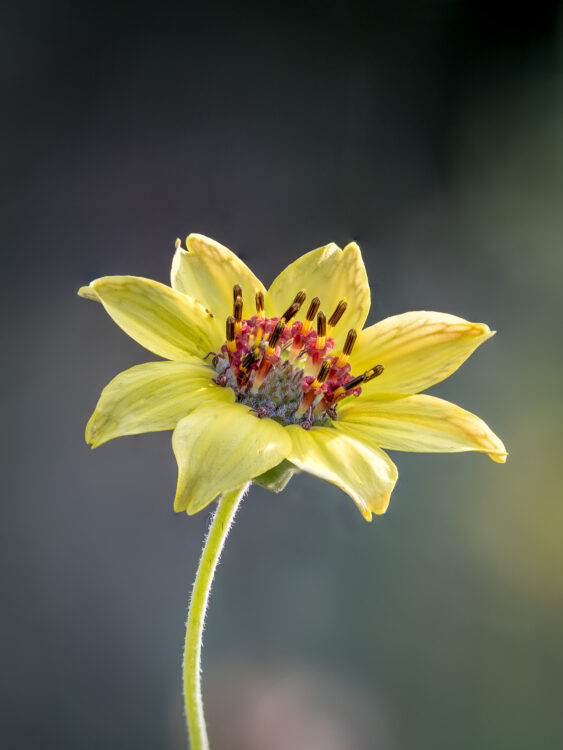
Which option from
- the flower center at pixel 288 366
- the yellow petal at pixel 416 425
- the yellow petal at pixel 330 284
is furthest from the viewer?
the yellow petal at pixel 330 284

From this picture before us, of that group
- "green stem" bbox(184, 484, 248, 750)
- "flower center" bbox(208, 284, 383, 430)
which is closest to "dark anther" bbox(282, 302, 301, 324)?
"flower center" bbox(208, 284, 383, 430)

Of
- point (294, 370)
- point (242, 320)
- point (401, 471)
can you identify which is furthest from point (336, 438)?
point (401, 471)

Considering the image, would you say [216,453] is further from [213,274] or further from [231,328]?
[213,274]

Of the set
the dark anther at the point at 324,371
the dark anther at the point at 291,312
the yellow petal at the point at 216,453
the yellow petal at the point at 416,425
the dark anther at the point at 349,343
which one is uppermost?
the dark anther at the point at 291,312

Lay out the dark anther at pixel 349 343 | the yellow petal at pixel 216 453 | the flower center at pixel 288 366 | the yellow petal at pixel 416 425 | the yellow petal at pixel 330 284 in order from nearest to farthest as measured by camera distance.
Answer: the yellow petal at pixel 216 453
the yellow petal at pixel 416 425
the flower center at pixel 288 366
the dark anther at pixel 349 343
the yellow petal at pixel 330 284

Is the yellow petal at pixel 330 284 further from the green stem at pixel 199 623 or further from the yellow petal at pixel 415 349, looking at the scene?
the green stem at pixel 199 623

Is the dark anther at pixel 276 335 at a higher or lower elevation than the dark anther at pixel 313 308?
lower

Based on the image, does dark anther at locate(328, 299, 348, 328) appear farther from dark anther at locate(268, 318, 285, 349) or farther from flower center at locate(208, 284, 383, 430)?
dark anther at locate(268, 318, 285, 349)

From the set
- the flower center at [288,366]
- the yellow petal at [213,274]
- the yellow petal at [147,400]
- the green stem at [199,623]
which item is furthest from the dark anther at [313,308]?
the green stem at [199,623]
